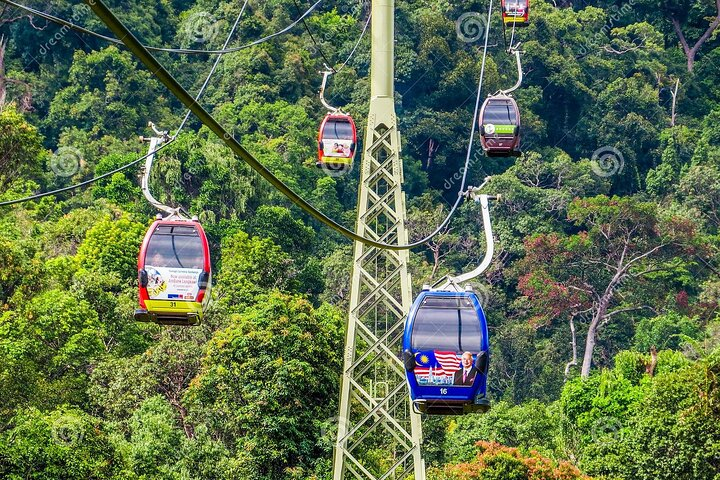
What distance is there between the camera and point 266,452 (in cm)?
Answer: 3406

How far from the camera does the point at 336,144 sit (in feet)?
106

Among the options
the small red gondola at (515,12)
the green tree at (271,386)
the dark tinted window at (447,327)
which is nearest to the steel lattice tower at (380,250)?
the dark tinted window at (447,327)

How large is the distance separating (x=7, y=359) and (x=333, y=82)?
109ft

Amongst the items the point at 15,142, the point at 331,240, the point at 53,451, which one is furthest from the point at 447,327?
the point at 331,240

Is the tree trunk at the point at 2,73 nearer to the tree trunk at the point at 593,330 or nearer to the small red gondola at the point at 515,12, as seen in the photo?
the tree trunk at the point at 593,330

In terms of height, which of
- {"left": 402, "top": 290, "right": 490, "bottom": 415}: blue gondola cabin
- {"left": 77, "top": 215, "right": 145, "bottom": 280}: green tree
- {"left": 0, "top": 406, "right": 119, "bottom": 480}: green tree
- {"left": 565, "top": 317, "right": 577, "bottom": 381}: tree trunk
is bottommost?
{"left": 565, "top": 317, "right": 577, "bottom": 381}: tree trunk

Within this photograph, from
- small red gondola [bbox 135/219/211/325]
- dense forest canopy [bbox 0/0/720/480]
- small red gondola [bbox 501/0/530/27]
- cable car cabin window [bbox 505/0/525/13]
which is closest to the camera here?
small red gondola [bbox 135/219/211/325]

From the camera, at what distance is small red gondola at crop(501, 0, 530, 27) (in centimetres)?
3838

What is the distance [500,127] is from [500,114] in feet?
1.14

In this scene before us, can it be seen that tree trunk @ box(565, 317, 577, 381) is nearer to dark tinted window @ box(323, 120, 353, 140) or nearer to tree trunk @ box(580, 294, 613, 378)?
tree trunk @ box(580, 294, 613, 378)

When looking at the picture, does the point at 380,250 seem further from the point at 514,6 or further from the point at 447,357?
the point at 514,6

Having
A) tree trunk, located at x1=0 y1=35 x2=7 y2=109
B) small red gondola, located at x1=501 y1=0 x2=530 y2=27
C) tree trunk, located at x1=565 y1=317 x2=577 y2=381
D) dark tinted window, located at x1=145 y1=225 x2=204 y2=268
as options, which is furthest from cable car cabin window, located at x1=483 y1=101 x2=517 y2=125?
tree trunk, located at x1=0 y1=35 x2=7 y2=109

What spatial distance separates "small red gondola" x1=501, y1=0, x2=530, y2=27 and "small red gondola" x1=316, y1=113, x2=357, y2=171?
7204 mm

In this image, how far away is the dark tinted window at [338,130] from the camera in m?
32.3
